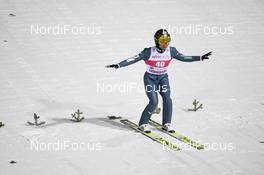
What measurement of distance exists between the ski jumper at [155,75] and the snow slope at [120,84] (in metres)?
0.52

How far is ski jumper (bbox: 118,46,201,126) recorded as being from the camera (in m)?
12.2

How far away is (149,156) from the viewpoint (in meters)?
11.3

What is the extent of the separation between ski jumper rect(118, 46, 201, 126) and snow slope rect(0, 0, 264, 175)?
520 mm

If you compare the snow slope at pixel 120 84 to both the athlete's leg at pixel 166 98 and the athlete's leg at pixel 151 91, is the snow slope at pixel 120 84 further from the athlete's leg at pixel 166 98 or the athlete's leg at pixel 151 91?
the athlete's leg at pixel 151 91

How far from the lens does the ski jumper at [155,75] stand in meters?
12.2

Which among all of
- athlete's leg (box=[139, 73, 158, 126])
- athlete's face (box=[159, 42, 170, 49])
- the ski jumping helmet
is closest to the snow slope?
athlete's leg (box=[139, 73, 158, 126])

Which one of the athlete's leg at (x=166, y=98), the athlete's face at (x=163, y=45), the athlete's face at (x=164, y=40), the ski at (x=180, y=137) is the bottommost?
the ski at (x=180, y=137)

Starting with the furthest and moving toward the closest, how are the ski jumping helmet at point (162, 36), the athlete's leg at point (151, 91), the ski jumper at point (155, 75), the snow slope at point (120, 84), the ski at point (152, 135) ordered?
the athlete's leg at point (151, 91), the ski jumper at point (155, 75), the ski jumping helmet at point (162, 36), the ski at point (152, 135), the snow slope at point (120, 84)

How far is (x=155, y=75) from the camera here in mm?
12359

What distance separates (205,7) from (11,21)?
20.9 feet

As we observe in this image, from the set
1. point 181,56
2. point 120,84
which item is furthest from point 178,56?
point 120,84

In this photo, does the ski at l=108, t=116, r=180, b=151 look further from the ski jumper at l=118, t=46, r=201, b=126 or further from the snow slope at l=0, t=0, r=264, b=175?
the ski jumper at l=118, t=46, r=201, b=126

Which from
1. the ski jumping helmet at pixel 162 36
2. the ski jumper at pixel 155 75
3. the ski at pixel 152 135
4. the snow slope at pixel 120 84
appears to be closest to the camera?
the snow slope at pixel 120 84

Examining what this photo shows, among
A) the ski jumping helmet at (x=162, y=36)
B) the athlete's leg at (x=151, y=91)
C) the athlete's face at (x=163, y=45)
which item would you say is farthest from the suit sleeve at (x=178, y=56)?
the athlete's leg at (x=151, y=91)
